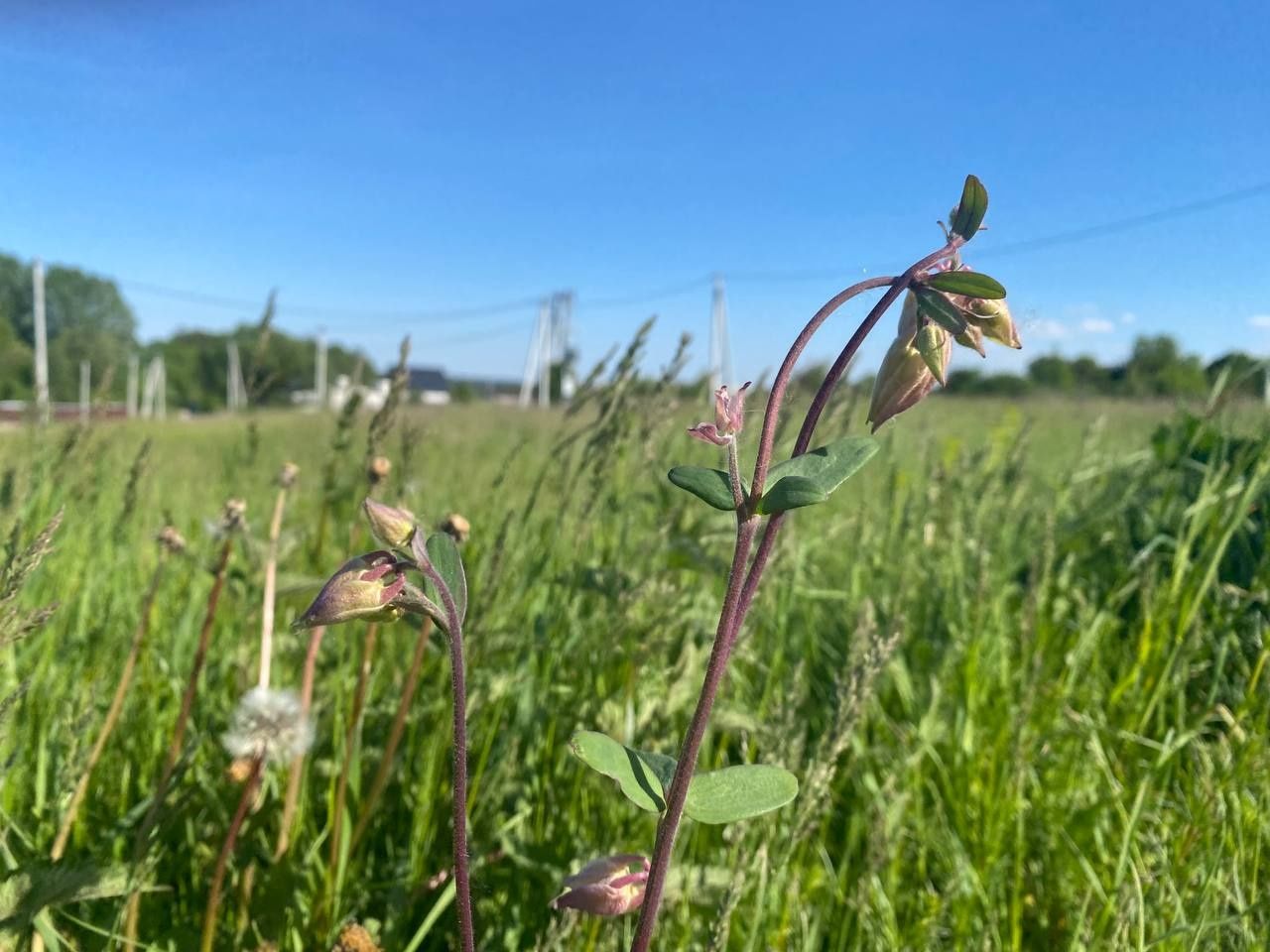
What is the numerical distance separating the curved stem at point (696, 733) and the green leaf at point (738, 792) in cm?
3

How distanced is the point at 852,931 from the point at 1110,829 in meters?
0.50

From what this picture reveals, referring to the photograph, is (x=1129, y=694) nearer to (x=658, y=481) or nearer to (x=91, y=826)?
(x=658, y=481)

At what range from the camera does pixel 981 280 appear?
64 cm

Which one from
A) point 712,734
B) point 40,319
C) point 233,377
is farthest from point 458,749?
point 233,377

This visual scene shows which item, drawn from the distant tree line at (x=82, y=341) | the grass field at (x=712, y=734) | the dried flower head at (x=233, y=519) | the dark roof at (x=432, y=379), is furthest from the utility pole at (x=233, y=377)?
the dark roof at (x=432, y=379)

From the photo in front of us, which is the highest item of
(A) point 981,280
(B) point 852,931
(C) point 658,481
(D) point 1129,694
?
(A) point 981,280

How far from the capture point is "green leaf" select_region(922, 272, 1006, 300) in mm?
641

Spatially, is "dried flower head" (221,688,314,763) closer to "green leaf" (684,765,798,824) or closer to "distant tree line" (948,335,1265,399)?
"green leaf" (684,765,798,824)

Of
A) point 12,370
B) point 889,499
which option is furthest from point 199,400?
point 889,499

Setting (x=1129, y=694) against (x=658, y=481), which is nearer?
(x=1129, y=694)

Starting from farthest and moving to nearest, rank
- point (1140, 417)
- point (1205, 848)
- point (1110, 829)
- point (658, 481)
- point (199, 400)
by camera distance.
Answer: point (199, 400) → point (1140, 417) → point (658, 481) → point (1110, 829) → point (1205, 848)

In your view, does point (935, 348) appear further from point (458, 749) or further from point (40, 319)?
point (40, 319)

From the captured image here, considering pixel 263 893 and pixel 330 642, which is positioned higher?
pixel 330 642

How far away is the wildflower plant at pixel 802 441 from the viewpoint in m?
0.67
